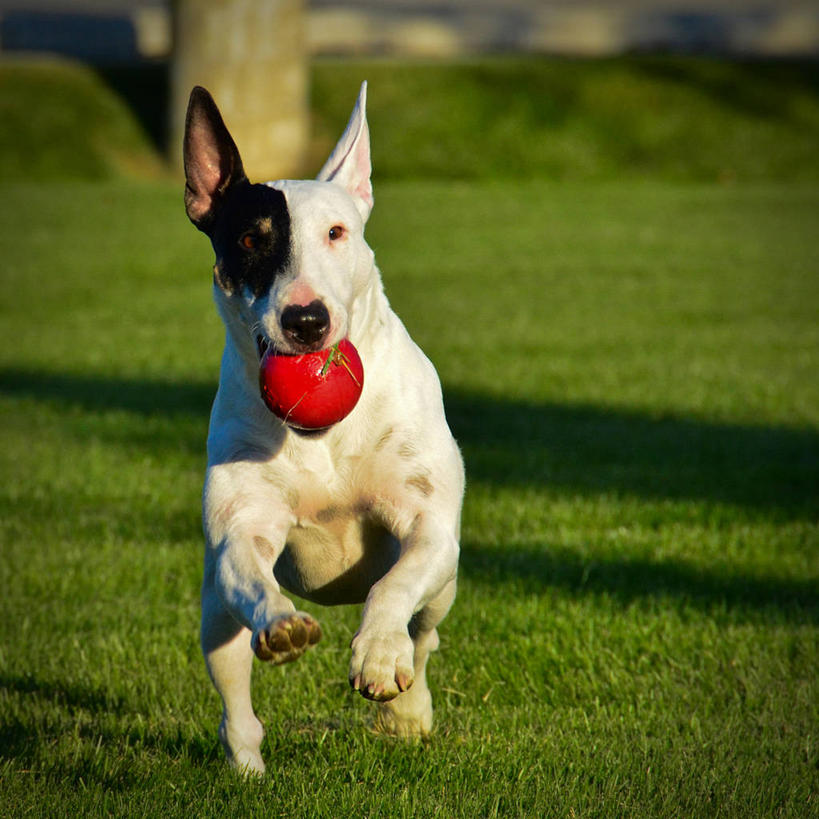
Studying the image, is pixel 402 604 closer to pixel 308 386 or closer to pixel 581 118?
pixel 308 386

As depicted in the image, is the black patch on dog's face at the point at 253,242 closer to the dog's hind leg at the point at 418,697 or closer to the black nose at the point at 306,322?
the black nose at the point at 306,322

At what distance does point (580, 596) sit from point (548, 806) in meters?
2.12

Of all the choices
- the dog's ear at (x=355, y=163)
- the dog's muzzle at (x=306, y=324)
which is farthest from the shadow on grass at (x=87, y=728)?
the dog's ear at (x=355, y=163)

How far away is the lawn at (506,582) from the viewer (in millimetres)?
3979

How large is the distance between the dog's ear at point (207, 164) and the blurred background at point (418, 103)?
89.4 ft

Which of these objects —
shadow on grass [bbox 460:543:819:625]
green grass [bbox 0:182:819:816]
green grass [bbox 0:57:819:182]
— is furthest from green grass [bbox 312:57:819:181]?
shadow on grass [bbox 460:543:819:625]

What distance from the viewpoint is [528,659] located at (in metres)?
5.07

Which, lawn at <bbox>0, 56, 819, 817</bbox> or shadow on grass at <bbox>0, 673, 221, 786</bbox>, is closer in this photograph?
lawn at <bbox>0, 56, 819, 817</bbox>

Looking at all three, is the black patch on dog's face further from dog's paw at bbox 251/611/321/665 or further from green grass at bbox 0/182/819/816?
green grass at bbox 0/182/819/816

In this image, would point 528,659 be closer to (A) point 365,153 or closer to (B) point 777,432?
(A) point 365,153

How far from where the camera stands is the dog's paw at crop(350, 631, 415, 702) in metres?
3.39

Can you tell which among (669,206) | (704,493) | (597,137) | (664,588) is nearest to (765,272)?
(669,206)

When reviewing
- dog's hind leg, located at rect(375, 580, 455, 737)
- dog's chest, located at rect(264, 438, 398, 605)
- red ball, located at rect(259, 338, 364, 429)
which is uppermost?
red ball, located at rect(259, 338, 364, 429)

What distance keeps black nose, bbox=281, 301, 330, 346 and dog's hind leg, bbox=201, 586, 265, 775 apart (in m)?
0.94
